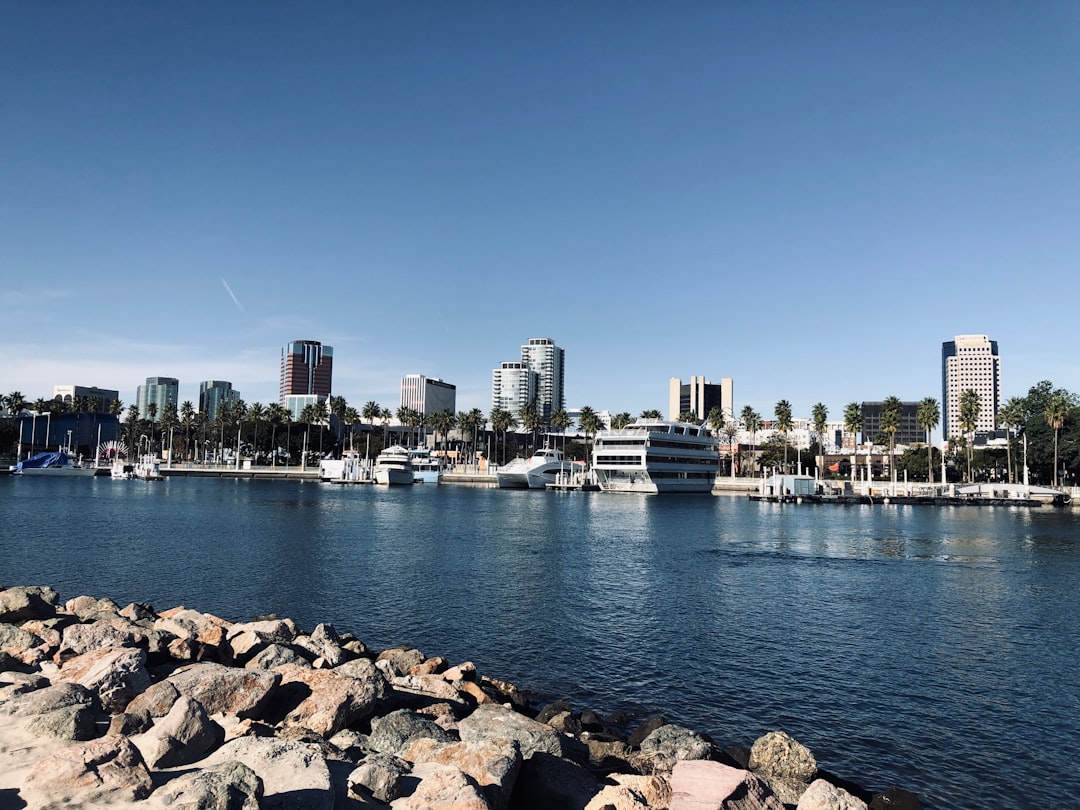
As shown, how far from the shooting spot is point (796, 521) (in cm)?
8875

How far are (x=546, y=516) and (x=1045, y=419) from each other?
102524 mm

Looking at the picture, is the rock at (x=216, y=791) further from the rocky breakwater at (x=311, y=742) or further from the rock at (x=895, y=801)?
the rock at (x=895, y=801)

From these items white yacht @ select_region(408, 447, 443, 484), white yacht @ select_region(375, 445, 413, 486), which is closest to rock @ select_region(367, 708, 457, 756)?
white yacht @ select_region(375, 445, 413, 486)

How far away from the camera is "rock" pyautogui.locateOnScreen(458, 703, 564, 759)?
14.4 metres

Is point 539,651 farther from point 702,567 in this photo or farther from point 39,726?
point 702,567

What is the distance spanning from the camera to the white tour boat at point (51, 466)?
560 ft

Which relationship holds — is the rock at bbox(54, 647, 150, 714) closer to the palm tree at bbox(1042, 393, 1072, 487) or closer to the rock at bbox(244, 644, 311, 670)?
the rock at bbox(244, 644, 311, 670)

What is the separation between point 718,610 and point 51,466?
183 m

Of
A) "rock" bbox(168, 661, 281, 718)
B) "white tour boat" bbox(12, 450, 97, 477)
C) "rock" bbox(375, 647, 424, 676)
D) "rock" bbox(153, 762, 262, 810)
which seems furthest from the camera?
"white tour boat" bbox(12, 450, 97, 477)

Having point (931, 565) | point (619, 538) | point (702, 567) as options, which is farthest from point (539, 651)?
point (619, 538)

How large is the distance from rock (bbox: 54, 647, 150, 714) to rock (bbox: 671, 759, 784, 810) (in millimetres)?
10411

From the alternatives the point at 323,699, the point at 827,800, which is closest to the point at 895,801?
the point at 827,800

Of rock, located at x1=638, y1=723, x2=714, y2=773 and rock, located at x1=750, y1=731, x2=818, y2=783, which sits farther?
rock, located at x1=638, y1=723, x2=714, y2=773

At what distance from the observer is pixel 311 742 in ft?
42.2
